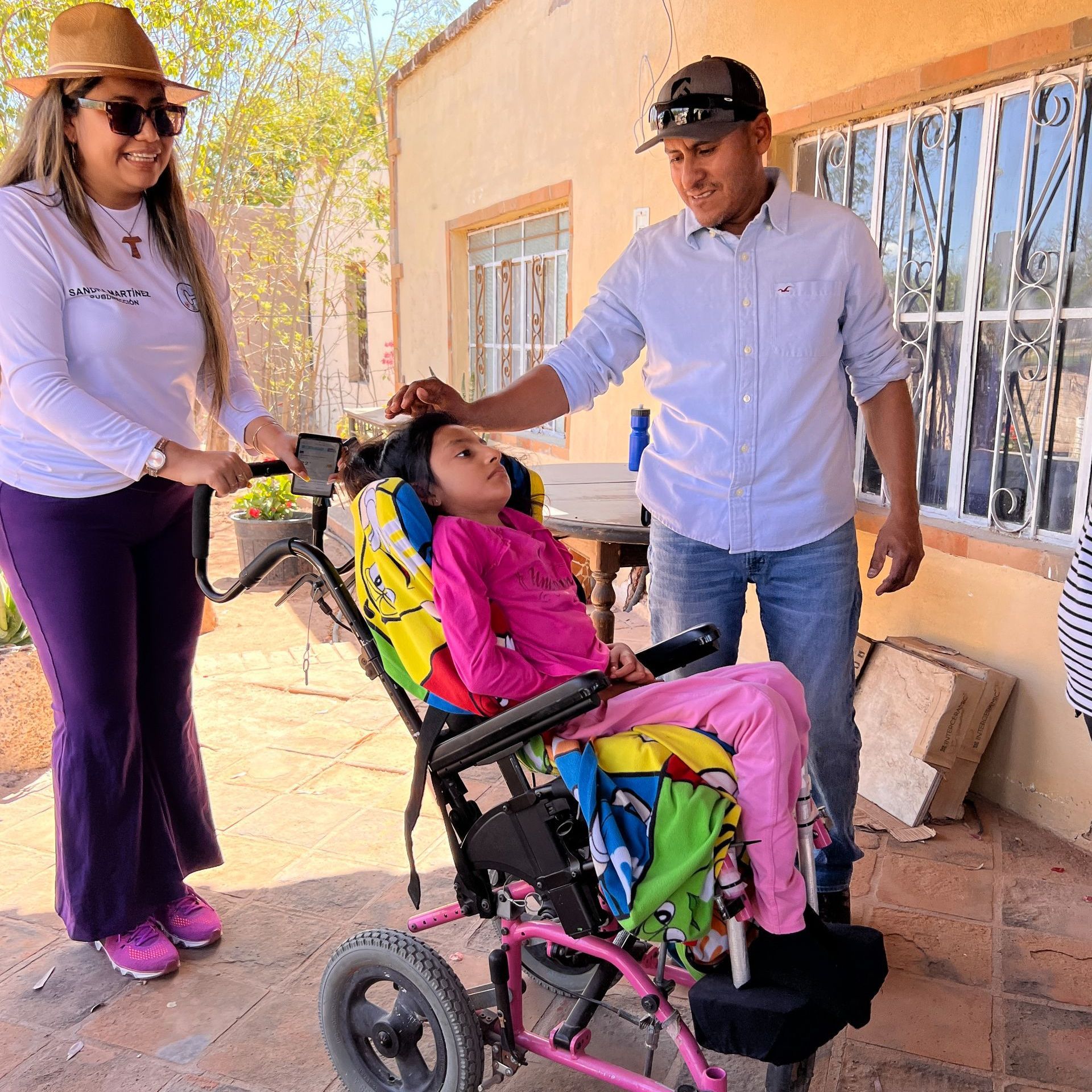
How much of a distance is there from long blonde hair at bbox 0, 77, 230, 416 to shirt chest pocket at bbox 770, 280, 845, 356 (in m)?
1.35

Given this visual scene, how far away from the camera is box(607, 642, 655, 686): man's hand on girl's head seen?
1.98 meters

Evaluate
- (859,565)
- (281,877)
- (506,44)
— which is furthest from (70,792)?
(506,44)

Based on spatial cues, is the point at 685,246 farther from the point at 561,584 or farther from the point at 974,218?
the point at 974,218

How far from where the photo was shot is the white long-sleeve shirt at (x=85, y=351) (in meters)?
2.15

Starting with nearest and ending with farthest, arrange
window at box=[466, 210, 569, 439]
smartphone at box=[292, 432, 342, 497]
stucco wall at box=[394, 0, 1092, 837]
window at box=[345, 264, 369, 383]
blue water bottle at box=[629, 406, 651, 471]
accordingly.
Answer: smartphone at box=[292, 432, 342, 497] < stucco wall at box=[394, 0, 1092, 837] < blue water bottle at box=[629, 406, 651, 471] < window at box=[466, 210, 569, 439] < window at box=[345, 264, 369, 383]

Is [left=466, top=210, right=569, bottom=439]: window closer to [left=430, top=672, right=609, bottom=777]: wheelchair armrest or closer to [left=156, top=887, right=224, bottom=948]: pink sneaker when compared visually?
[left=156, top=887, right=224, bottom=948]: pink sneaker

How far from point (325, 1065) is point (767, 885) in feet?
3.69

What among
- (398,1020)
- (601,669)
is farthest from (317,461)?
(398,1020)

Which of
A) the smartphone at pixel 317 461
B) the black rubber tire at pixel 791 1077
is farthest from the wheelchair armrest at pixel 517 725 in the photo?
the black rubber tire at pixel 791 1077

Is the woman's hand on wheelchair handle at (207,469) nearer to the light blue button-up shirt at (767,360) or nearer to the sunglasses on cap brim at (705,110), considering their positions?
the light blue button-up shirt at (767,360)

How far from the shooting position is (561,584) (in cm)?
210

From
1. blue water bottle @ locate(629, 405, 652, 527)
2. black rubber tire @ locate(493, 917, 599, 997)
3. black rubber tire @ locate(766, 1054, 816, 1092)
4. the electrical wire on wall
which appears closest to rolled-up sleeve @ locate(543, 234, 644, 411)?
blue water bottle @ locate(629, 405, 652, 527)

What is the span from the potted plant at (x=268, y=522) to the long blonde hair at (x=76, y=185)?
4839 mm

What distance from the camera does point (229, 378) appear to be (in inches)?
104
